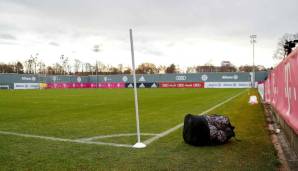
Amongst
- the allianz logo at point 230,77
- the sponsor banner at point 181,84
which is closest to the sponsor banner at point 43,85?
the sponsor banner at point 181,84

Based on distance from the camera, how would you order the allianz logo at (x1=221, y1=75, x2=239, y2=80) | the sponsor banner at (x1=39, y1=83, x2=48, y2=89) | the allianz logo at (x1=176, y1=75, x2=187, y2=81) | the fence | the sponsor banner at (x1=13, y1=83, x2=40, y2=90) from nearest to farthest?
the fence < the allianz logo at (x1=221, y1=75, x2=239, y2=80) < the sponsor banner at (x1=13, y1=83, x2=40, y2=90) < the allianz logo at (x1=176, y1=75, x2=187, y2=81) < the sponsor banner at (x1=39, y1=83, x2=48, y2=89)

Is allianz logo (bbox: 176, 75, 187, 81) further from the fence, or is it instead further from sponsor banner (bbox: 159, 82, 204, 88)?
sponsor banner (bbox: 159, 82, 204, 88)

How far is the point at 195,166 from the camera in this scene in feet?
21.7

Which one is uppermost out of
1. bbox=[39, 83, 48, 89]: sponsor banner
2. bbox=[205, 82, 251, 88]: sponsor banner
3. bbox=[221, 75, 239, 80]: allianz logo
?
bbox=[221, 75, 239, 80]: allianz logo

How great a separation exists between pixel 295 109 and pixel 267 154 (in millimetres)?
1011

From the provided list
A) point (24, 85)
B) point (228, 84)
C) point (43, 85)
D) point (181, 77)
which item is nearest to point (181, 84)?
point (181, 77)

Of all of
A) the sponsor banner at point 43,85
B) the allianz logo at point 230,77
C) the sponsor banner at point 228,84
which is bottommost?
the sponsor banner at point 228,84

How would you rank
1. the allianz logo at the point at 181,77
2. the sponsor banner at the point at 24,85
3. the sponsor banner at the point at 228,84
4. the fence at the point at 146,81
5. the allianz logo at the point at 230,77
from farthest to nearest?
the allianz logo at the point at 181,77 → the sponsor banner at the point at 24,85 → the allianz logo at the point at 230,77 → the fence at the point at 146,81 → the sponsor banner at the point at 228,84

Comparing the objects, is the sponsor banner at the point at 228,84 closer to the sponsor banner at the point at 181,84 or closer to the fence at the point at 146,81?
the fence at the point at 146,81

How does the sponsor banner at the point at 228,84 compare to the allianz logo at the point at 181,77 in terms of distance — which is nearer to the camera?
the sponsor banner at the point at 228,84

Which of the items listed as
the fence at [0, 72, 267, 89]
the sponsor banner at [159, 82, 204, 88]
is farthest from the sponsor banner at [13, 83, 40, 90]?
the sponsor banner at [159, 82, 204, 88]

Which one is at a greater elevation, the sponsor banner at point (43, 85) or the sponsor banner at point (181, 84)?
the sponsor banner at point (43, 85)

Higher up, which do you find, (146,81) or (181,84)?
(146,81)

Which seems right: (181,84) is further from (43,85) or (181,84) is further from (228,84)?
(43,85)
